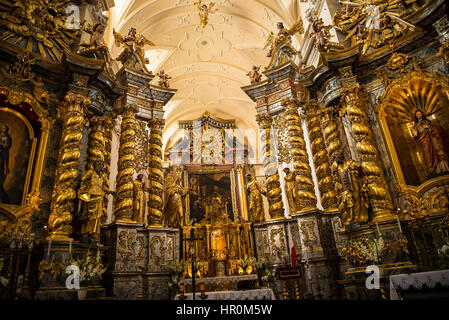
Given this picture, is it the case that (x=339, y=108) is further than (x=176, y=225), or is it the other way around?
(x=176, y=225)

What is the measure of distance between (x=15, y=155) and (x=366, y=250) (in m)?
8.07

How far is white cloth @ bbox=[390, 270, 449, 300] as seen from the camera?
4344mm

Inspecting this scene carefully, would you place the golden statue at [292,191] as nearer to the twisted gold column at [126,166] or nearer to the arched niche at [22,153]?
the twisted gold column at [126,166]

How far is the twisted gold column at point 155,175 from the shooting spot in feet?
30.7

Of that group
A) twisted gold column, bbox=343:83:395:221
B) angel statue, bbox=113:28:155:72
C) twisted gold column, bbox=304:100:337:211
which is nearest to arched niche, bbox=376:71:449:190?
twisted gold column, bbox=343:83:395:221

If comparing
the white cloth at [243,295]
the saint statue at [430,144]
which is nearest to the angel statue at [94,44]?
the white cloth at [243,295]

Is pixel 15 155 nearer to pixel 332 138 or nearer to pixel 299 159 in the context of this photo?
pixel 299 159

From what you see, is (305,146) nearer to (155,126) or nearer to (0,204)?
(155,126)

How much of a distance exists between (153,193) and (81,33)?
512 cm

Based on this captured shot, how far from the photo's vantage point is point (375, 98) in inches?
318
